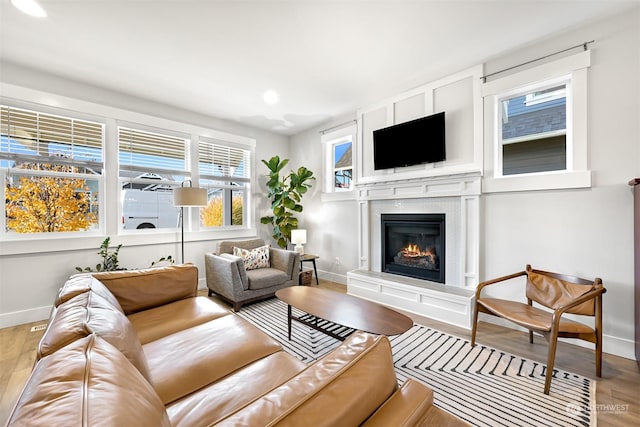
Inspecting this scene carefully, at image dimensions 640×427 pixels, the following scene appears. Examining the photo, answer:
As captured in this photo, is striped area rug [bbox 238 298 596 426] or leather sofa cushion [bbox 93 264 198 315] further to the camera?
leather sofa cushion [bbox 93 264 198 315]

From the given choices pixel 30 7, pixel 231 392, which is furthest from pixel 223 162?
pixel 231 392

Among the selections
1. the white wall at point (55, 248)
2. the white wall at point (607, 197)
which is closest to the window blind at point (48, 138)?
the white wall at point (55, 248)

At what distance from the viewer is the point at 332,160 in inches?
181

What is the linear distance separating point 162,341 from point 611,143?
3701 millimetres

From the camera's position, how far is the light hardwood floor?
157 cm

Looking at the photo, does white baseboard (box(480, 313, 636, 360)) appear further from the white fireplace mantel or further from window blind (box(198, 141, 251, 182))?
window blind (box(198, 141, 251, 182))

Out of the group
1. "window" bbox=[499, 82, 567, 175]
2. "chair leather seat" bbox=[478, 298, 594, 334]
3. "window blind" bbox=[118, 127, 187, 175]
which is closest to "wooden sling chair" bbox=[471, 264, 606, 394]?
"chair leather seat" bbox=[478, 298, 594, 334]

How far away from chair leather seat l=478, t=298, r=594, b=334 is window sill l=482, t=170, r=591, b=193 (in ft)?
3.77

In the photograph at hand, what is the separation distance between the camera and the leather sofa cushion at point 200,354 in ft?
3.77

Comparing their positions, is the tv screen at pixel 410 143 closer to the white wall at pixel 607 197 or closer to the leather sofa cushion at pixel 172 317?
the white wall at pixel 607 197

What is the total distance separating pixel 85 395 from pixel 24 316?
3.55 m

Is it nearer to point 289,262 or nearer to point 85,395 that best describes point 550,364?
point 85,395

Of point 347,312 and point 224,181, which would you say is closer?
point 347,312

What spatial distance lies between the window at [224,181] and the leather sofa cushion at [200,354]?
292cm
